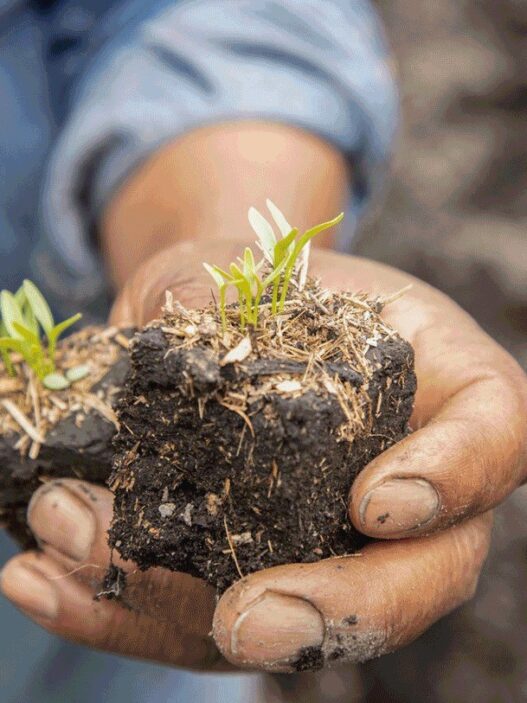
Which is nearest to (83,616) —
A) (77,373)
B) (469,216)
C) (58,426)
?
(58,426)

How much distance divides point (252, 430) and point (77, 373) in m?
0.62

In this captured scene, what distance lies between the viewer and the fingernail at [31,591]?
1.39 meters

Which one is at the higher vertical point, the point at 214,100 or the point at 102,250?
the point at 214,100

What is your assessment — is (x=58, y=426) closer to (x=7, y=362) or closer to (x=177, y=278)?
(x=7, y=362)

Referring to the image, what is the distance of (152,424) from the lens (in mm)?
1066

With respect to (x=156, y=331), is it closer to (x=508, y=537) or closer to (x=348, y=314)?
(x=348, y=314)

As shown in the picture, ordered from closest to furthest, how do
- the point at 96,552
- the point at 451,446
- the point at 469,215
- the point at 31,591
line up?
the point at 451,446
the point at 96,552
the point at 31,591
the point at 469,215

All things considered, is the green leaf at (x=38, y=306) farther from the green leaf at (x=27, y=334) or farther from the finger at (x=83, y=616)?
the finger at (x=83, y=616)

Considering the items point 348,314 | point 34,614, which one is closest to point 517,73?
point 348,314

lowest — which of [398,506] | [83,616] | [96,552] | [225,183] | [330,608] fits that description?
[83,616]

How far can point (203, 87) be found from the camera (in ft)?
6.35

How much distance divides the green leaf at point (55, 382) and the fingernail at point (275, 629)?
0.65 meters

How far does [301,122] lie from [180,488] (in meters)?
1.16

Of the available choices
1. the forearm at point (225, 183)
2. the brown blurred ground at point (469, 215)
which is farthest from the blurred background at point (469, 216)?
the forearm at point (225, 183)
